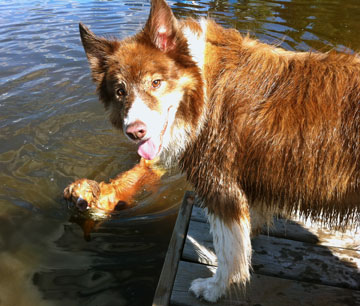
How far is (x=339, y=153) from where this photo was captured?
76.4 inches

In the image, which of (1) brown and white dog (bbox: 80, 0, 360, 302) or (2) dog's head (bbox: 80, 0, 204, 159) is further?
(2) dog's head (bbox: 80, 0, 204, 159)

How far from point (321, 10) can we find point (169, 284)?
12.2 meters

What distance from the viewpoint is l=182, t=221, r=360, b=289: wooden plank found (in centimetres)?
265

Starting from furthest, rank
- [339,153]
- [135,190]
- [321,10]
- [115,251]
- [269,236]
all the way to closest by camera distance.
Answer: [321,10] < [135,190] < [115,251] < [269,236] < [339,153]

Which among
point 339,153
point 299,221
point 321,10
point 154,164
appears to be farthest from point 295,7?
point 339,153

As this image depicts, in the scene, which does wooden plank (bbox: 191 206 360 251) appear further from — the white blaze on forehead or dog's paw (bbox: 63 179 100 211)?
dog's paw (bbox: 63 179 100 211)

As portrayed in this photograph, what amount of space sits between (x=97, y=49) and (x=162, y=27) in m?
0.61

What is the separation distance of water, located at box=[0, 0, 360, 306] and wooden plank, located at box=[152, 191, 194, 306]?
642 millimetres

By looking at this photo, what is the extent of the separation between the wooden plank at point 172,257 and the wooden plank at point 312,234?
812 mm

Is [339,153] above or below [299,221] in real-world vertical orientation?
above

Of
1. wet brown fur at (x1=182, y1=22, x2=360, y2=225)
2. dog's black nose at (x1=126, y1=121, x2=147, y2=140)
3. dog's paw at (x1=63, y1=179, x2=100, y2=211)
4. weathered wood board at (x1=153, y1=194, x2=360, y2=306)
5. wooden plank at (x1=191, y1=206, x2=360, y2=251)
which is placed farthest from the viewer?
dog's paw at (x1=63, y1=179, x2=100, y2=211)

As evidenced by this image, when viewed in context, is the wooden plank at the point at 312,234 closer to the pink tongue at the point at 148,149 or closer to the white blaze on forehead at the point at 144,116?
the pink tongue at the point at 148,149

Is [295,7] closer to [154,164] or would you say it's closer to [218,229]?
[154,164]

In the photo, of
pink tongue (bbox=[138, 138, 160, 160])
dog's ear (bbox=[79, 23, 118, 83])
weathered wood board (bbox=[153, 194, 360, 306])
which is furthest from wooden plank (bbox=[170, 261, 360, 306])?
dog's ear (bbox=[79, 23, 118, 83])
